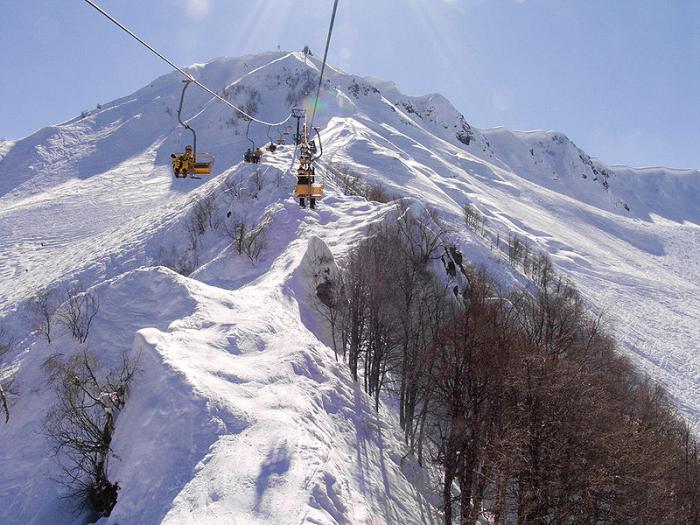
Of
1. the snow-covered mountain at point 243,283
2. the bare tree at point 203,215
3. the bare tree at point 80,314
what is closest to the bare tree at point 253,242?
the snow-covered mountain at point 243,283

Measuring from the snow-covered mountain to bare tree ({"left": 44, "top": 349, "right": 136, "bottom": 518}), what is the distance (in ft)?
1.86

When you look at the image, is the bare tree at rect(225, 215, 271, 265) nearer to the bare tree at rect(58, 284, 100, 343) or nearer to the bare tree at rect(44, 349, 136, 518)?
the bare tree at rect(58, 284, 100, 343)

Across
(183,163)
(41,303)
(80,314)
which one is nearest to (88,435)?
(80,314)

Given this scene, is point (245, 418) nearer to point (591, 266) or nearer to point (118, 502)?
point (118, 502)

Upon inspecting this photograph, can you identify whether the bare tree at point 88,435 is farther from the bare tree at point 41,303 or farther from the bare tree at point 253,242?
the bare tree at point 41,303

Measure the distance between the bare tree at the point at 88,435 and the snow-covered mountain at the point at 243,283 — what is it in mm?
566

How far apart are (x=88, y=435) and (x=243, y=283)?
808 inches

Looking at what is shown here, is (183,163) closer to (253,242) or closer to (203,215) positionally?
(253,242)

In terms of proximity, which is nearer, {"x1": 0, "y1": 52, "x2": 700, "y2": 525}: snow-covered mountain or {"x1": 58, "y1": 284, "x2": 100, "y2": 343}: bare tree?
{"x1": 0, "y1": 52, "x2": 700, "y2": 525}: snow-covered mountain

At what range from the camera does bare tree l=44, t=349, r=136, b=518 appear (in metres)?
12.8

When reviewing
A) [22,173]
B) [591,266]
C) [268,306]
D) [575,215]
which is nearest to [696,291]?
[591,266]

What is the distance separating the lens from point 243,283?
3388 cm

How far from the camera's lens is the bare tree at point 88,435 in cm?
Answer: 1276

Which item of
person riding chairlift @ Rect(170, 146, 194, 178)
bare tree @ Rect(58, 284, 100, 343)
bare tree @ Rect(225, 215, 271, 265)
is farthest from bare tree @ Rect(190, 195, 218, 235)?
person riding chairlift @ Rect(170, 146, 194, 178)
